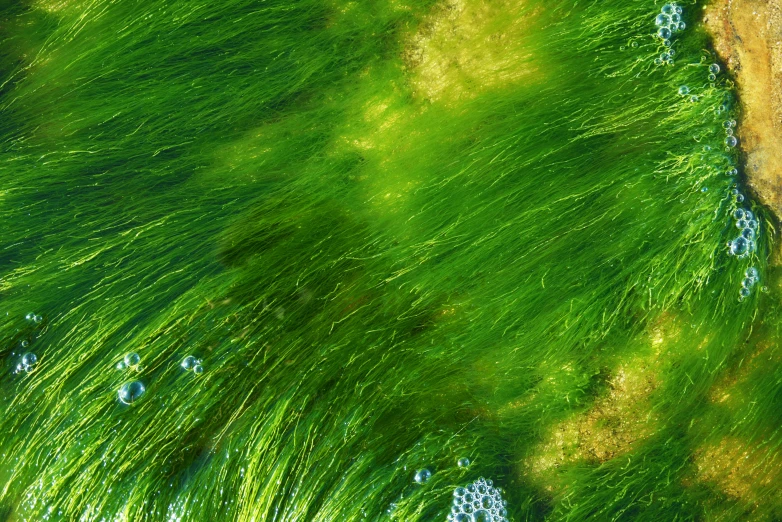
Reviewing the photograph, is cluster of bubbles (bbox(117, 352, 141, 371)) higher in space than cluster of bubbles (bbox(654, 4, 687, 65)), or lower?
lower

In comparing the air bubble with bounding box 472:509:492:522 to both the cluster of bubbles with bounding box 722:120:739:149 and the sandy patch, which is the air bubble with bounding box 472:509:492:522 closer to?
the sandy patch

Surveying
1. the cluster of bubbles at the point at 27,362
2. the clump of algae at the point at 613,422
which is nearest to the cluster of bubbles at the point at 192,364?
the cluster of bubbles at the point at 27,362

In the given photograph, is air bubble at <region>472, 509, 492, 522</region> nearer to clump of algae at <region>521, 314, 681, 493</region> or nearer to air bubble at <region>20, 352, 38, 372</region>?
clump of algae at <region>521, 314, 681, 493</region>

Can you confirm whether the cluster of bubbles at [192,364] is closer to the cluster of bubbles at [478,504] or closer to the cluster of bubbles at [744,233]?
the cluster of bubbles at [478,504]

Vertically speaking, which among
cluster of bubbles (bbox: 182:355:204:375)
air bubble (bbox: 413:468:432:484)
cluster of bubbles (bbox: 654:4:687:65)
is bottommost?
air bubble (bbox: 413:468:432:484)

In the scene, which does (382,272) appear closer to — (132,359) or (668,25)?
(132,359)

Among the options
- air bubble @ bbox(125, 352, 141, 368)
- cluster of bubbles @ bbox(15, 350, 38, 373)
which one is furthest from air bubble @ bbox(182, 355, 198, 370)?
cluster of bubbles @ bbox(15, 350, 38, 373)

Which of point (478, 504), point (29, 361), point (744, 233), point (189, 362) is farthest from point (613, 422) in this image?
point (29, 361)
